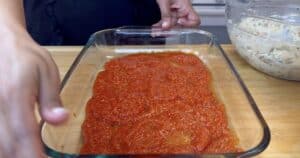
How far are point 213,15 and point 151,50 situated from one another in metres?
0.93

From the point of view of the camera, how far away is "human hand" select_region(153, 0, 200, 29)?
981mm

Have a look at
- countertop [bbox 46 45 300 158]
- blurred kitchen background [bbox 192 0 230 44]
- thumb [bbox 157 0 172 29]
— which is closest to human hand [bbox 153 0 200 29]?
thumb [bbox 157 0 172 29]

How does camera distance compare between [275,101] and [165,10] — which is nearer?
[275,101]

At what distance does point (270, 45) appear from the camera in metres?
0.78

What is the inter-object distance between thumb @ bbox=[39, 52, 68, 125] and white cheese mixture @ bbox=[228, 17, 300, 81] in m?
0.45

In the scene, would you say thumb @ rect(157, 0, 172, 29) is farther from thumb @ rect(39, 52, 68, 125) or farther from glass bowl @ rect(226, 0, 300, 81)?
thumb @ rect(39, 52, 68, 125)

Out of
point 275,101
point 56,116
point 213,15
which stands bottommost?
point 213,15

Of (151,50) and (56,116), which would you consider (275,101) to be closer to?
(151,50)

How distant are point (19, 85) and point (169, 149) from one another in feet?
0.78

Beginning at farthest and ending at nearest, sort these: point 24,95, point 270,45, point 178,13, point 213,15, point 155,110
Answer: point 213,15 < point 178,13 < point 270,45 < point 155,110 < point 24,95

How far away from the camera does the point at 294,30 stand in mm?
773

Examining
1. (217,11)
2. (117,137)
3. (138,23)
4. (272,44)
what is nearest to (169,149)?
(117,137)

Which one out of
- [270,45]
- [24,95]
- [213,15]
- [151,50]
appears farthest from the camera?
[213,15]

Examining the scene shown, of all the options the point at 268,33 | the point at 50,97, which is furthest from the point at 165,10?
the point at 50,97
